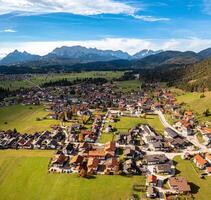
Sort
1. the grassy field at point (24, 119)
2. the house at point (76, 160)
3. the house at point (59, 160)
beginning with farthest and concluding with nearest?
the grassy field at point (24, 119) → the house at point (76, 160) → the house at point (59, 160)

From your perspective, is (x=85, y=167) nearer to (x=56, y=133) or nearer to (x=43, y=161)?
(x=43, y=161)

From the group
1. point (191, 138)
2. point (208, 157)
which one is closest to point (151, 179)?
point (208, 157)

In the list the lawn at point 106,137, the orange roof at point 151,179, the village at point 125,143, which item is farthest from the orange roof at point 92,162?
the lawn at point 106,137

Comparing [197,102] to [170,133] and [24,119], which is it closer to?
[170,133]

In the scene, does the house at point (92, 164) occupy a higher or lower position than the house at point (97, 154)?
lower

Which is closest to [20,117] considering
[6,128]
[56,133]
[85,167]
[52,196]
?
[6,128]

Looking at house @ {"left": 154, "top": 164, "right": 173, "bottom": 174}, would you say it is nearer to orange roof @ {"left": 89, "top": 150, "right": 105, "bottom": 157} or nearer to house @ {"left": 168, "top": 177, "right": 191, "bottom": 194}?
house @ {"left": 168, "top": 177, "right": 191, "bottom": 194}

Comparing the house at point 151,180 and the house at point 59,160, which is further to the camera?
the house at point 59,160

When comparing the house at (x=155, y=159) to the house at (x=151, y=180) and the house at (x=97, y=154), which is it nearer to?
the house at (x=151, y=180)
